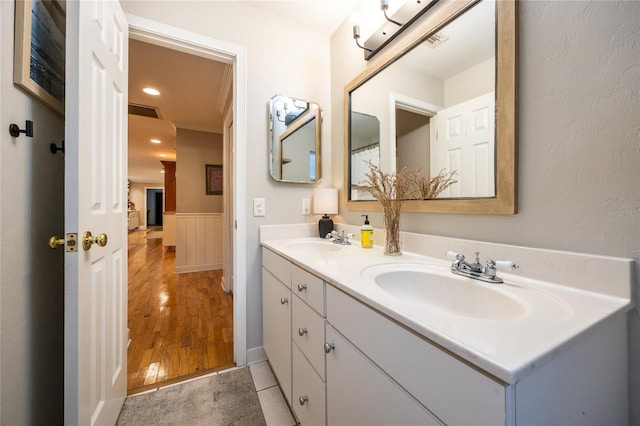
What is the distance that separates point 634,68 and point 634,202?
0.33 meters

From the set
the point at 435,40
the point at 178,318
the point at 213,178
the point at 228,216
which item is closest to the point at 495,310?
the point at 435,40

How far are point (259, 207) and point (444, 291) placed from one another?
1.20 metres

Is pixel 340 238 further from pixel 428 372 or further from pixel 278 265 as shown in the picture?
pixel 428 372

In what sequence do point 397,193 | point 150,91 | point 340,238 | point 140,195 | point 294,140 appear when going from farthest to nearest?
point 140,195, point 150,91, point 294,140, point 340,238, point 397,193

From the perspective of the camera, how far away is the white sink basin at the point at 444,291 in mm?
712

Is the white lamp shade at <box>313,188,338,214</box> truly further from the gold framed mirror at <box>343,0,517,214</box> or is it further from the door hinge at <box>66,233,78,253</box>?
the door hinge at <box>66,233,78,253</box>

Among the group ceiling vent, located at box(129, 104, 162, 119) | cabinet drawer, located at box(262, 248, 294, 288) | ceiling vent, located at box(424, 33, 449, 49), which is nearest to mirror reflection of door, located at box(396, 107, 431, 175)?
ceiling vent, located at box(424, 33, 449, 49)

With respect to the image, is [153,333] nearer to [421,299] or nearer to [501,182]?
[421,299]

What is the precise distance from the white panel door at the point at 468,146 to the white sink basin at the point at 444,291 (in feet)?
1.15

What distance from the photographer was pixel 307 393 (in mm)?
983

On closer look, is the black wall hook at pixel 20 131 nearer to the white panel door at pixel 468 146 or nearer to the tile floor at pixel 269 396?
the tile floor at pixel 269 396

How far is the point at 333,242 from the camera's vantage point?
159 centimetres

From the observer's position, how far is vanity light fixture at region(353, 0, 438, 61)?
1170mm

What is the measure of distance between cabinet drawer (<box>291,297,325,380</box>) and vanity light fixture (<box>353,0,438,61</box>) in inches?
56.4
